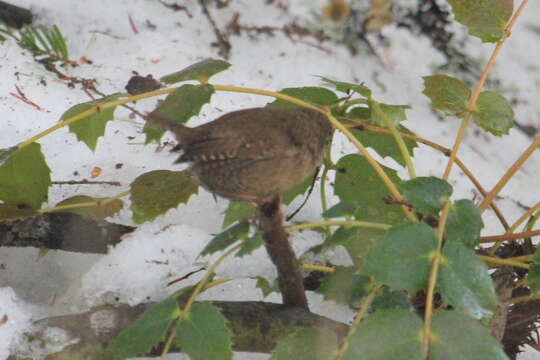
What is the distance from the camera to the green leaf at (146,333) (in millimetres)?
944

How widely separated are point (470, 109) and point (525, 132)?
0.79 meters

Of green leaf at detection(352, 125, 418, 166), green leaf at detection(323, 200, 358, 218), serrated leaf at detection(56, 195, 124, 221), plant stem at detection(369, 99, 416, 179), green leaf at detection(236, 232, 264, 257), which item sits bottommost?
green leaf at detection(236, 232, 264, 257)

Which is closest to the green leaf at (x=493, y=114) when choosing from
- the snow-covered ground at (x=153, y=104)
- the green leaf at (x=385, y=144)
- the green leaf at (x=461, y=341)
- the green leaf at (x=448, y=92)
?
the green leaf at (x=448, y=92)

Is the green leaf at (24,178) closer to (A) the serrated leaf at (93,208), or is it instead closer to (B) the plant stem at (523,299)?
(A) the serrated leaf at (93,208)

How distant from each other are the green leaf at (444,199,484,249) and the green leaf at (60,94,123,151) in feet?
2.00

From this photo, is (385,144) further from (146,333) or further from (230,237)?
(146,333)

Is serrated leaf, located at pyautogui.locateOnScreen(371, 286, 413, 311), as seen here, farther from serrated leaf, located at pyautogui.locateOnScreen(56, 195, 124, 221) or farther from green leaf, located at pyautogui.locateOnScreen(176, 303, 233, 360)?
serrated leaf, located at pyautogui.locateOnScreen(56, 195, 124, 221)

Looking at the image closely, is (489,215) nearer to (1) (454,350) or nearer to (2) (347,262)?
(2) (347,262)

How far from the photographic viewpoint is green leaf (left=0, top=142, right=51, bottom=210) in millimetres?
1183

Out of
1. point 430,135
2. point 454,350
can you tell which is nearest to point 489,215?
point 430,135

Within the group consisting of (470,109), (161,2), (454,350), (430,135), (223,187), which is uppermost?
(161,2)

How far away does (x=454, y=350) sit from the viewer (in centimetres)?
82

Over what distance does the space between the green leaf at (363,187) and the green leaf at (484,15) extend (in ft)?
1.04

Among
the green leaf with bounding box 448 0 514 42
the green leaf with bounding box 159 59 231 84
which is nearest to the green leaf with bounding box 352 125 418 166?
the green leaf with bounding box 448 0 514 42
